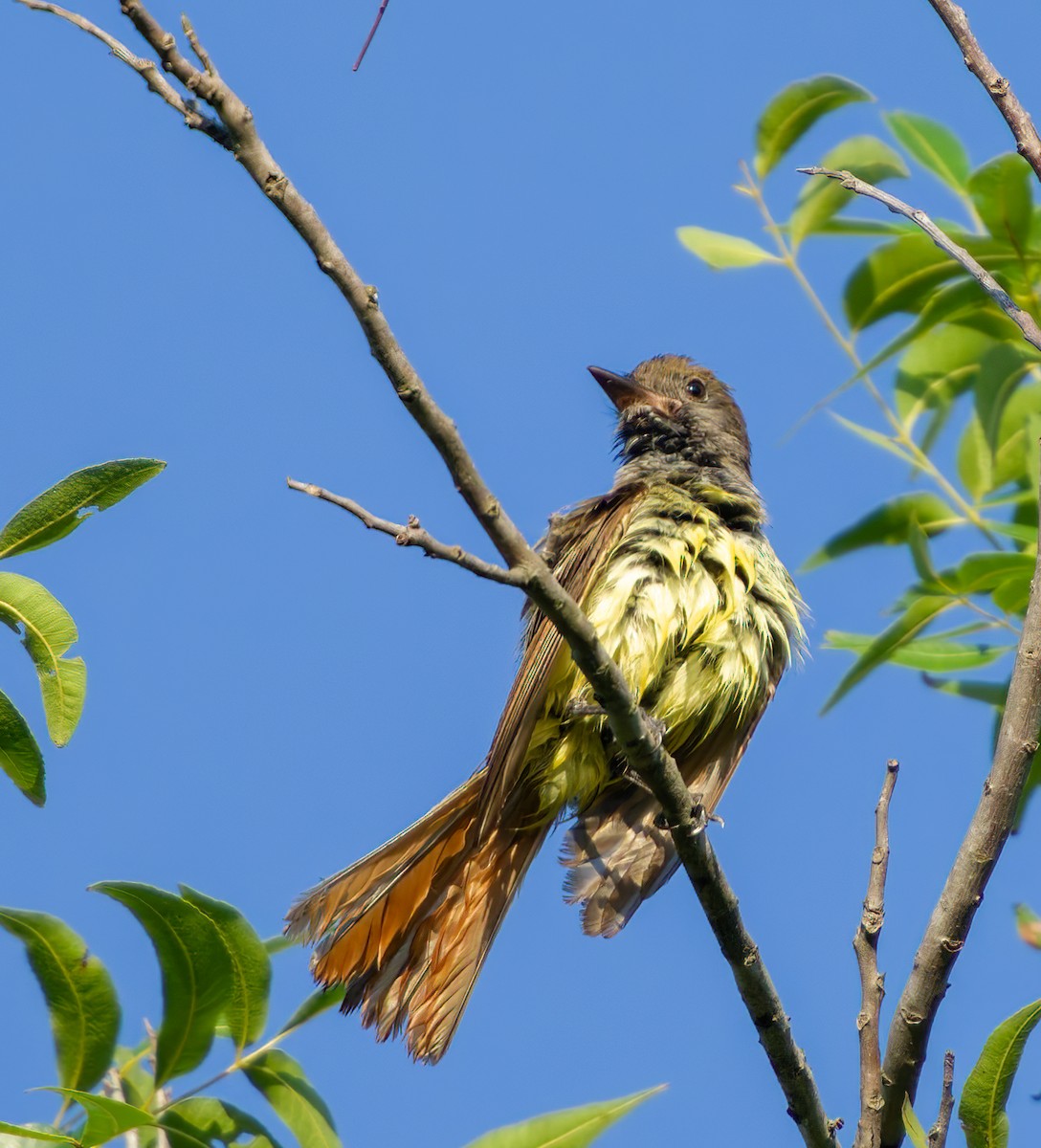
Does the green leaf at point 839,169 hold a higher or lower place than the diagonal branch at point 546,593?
higher

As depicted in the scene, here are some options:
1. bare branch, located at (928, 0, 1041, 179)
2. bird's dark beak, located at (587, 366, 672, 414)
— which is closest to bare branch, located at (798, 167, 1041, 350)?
bare branch, located at (928, 0, 1041, 179)

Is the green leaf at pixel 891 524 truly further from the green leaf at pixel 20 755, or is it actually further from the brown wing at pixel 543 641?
the green leaf at pixel 20 755

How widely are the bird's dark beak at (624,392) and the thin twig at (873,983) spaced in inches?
116

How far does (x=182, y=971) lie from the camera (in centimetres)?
334

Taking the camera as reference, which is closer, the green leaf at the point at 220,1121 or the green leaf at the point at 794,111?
the green leaf at the point at 220,1121

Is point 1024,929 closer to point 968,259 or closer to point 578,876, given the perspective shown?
point 968,259

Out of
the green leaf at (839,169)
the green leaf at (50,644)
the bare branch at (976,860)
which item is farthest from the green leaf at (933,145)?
the green leaf at (50,644)

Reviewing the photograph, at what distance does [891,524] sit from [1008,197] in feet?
3.47

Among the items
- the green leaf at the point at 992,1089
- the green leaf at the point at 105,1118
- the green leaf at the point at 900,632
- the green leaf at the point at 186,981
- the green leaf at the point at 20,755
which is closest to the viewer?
the green leaf at the point at 105,1118

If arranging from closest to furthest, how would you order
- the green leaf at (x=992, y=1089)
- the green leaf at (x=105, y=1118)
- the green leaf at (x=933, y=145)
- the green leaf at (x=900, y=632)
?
the green leaf at (x=105, y=1118) < the green leaf at (x=992, y=1089) < the green leaf at (x=900, y=632) < the green leaf at (x=933, y=145)

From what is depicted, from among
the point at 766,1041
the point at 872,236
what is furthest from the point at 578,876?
the point at 872,236

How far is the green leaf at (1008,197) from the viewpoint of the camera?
4.38 meters

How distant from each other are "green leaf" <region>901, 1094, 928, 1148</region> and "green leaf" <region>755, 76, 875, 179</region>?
2.76 m

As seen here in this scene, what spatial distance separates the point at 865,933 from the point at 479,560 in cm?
137
